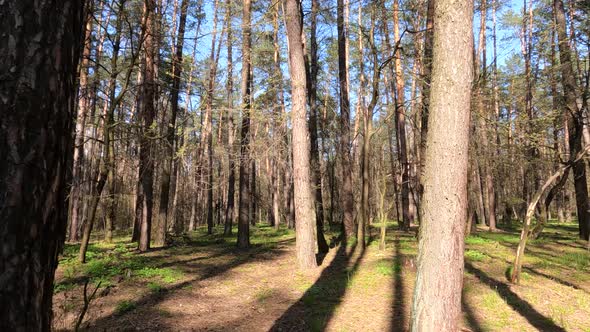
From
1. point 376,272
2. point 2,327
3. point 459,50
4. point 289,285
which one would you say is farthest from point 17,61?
point 376,272

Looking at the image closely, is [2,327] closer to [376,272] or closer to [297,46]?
[376,272]

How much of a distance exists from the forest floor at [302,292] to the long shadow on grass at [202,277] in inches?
0.7

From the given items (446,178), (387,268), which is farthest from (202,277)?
(446,178)

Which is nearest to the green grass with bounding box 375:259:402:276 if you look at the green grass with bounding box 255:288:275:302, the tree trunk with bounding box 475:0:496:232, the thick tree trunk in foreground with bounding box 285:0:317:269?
the thick tree trunk in foreground with bounding box 285:0:317:269

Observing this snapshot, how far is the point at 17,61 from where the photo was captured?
1214 millimetres

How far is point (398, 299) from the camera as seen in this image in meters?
6.87

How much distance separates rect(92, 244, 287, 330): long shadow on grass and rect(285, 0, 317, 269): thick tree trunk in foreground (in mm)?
2244

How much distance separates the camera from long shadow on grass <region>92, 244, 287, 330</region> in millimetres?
5712

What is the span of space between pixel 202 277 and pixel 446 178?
6.68 m

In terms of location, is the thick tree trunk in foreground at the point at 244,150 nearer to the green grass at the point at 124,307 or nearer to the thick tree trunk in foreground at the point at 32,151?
the green grass at the point at 124,307

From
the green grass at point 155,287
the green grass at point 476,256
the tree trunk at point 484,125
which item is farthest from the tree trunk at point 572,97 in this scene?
the green grass at point 155,287

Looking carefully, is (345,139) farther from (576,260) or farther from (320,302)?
(576,260)

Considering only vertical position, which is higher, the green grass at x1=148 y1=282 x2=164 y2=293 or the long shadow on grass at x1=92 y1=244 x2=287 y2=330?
the green grass at x1=148 y1=282 x2=164 y2=293

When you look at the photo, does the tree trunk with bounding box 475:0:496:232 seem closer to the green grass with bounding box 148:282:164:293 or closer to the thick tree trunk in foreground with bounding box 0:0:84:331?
the green grass with bounding box 148:282:164:293
